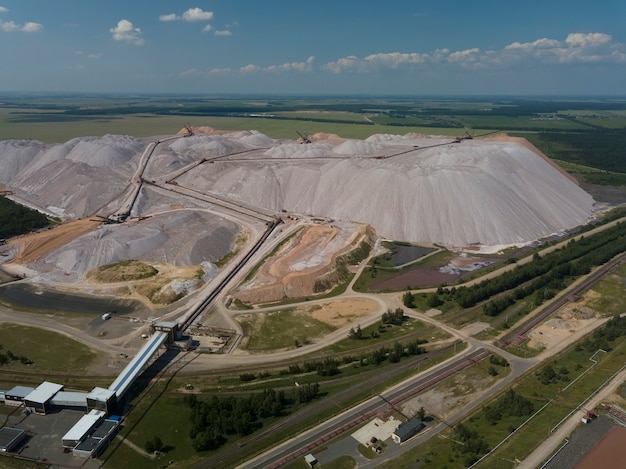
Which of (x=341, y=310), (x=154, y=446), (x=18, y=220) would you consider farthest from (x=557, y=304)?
(x=18, y=220)

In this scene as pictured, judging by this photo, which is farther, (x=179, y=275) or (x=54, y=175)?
(x=54, y=175)

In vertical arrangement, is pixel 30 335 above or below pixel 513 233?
below

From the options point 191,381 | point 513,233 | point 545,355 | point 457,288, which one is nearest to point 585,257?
point 513,233

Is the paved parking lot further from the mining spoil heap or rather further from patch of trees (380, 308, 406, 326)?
patch of trees (380, 308, 406, 326)

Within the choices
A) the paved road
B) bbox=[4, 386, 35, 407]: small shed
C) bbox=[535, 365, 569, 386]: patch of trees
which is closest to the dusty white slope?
bbox=[535, 365, 569, 386]: patch of trees

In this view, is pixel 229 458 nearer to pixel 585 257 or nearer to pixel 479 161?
pixel 585 257

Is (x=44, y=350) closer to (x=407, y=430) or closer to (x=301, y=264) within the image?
(x=301, y=264)
